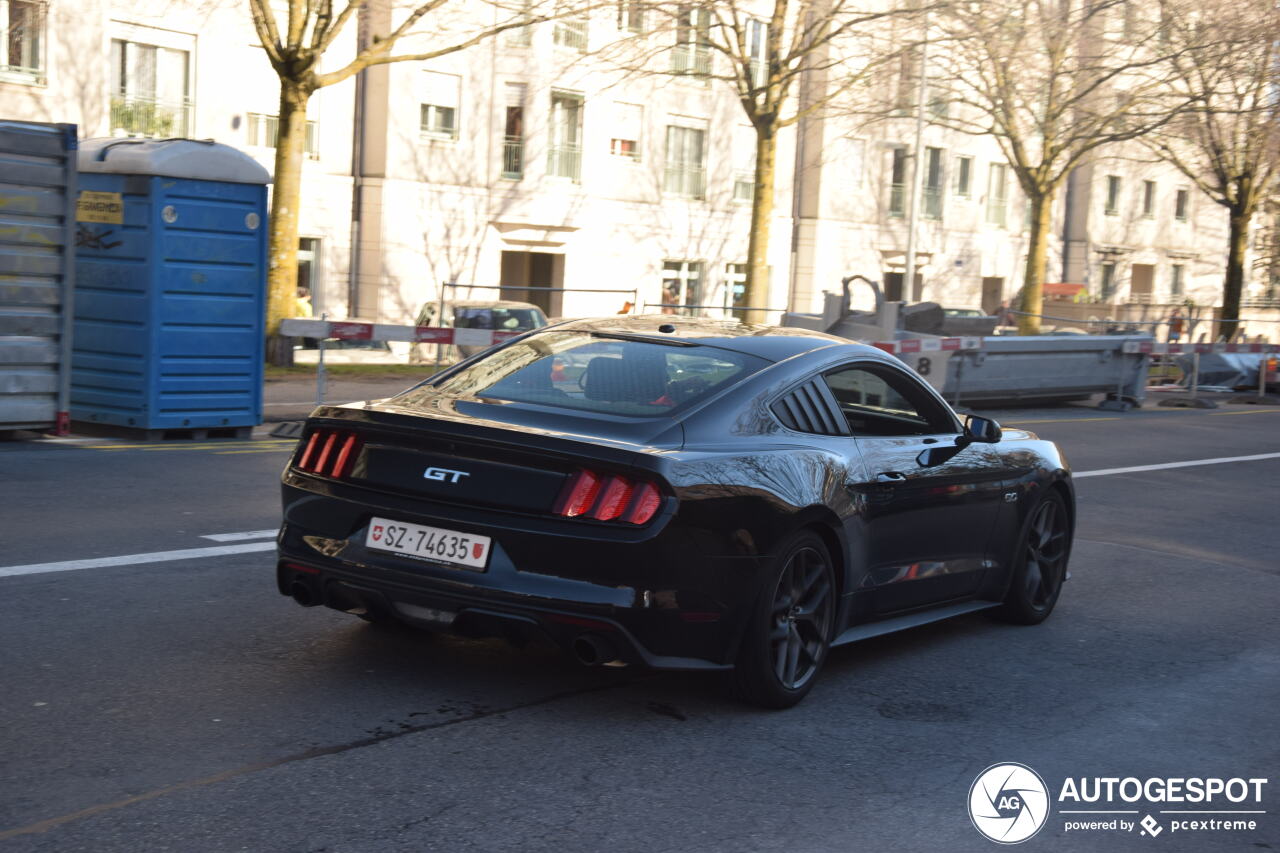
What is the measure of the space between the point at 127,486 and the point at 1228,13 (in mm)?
31437

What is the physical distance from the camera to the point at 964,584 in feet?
23.2

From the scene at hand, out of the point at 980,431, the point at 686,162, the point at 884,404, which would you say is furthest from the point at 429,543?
the point at 686,162

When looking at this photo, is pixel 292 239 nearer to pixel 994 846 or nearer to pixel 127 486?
pixel 127 486

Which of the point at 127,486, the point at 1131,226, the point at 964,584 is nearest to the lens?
the point at 964,584

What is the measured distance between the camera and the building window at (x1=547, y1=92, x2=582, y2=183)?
136ft

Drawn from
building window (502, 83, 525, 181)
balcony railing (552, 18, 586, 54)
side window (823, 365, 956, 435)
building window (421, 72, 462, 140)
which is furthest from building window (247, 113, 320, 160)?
side window (823, 365, 956, 435)

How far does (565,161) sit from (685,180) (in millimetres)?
4827

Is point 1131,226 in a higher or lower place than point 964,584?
higher

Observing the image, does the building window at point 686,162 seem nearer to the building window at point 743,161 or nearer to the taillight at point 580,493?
the building window at point 743,161

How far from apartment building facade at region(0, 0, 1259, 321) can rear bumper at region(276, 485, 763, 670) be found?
2309cm

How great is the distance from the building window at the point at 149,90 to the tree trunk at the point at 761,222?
482 inches

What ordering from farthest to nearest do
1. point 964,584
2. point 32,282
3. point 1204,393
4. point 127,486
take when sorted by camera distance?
point 1204,393 < point 32,282 < point 127,486 < point 964,584

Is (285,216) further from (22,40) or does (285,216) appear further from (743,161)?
(743,161)

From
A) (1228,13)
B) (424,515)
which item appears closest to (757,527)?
(424,515)
